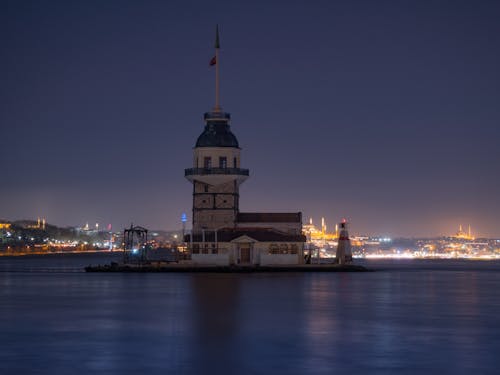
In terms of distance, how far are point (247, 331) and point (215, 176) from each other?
60.2 metres

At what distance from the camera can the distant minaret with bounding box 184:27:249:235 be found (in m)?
96.9

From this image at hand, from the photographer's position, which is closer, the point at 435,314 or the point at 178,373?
the point at 178,373

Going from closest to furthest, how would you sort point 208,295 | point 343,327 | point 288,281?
point 343,327 < point 208,295 < point 288,281

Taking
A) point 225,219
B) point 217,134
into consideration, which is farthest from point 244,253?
point 217,134

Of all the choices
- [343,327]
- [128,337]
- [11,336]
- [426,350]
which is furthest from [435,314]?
[11,336]

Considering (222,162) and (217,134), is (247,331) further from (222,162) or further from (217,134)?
(217,134)

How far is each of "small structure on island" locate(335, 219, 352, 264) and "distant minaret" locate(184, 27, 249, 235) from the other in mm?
11684

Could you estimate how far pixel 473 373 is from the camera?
2730 cm

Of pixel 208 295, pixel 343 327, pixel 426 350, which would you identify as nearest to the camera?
pixel 426 350

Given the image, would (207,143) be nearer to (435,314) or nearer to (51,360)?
(435,314)

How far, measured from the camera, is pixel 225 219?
9706 cm

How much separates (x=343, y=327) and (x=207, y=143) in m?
60.8

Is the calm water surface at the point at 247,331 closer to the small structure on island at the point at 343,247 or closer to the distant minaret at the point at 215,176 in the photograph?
the small structure on island at the point at 343,247

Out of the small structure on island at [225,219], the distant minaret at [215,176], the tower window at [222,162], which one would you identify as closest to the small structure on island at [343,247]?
the small structure on island at [225,219]
